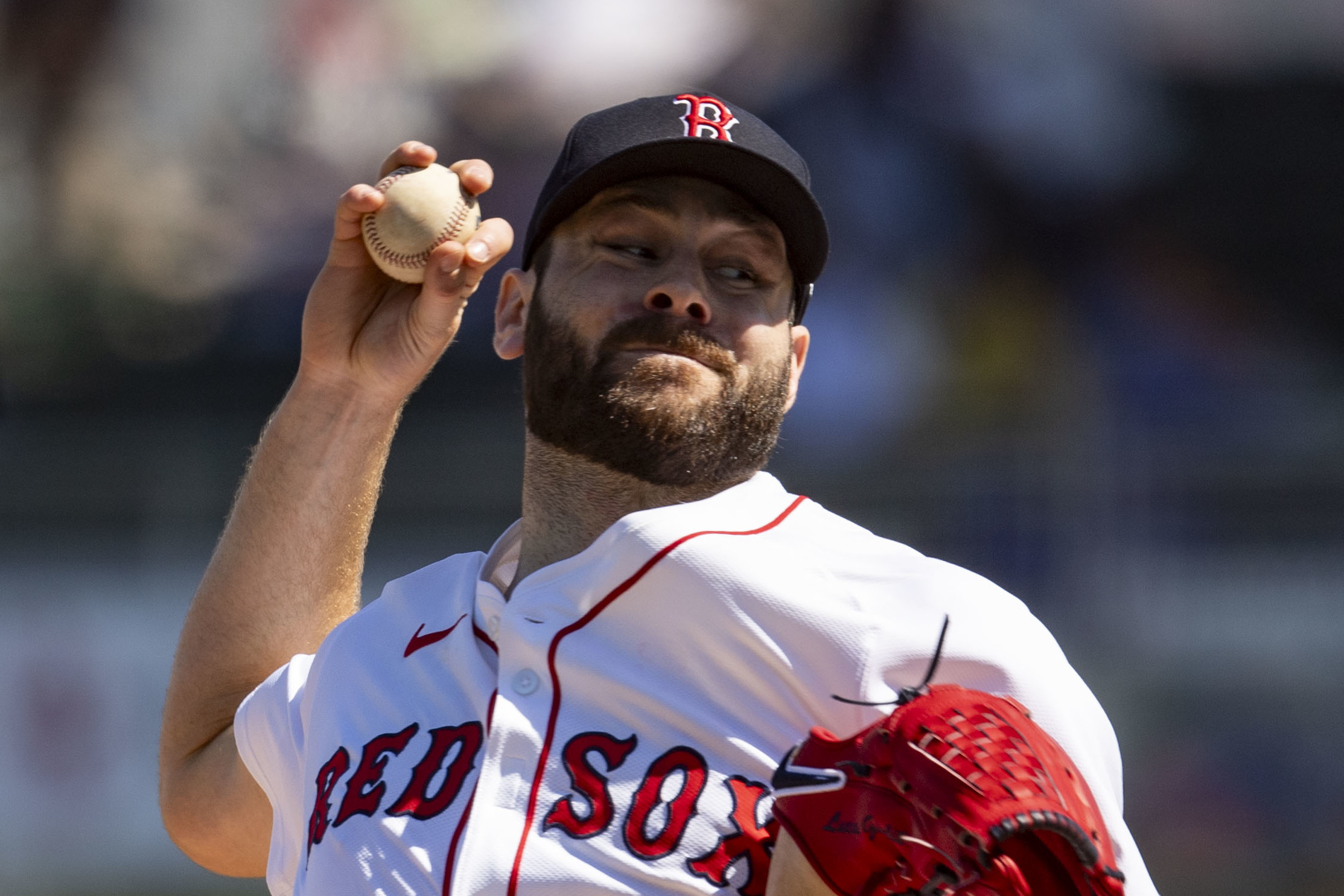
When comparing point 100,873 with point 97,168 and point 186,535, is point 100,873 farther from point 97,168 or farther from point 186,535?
point 97,168

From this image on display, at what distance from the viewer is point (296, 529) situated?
6.84ft

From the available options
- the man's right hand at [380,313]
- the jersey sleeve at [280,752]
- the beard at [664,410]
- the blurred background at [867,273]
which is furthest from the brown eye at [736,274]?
the blurred background at [867,273]

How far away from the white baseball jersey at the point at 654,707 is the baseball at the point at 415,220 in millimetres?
520

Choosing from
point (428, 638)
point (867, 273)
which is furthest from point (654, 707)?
point (867, 273)

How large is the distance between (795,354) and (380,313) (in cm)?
57

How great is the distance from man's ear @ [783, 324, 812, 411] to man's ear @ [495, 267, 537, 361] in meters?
0.37

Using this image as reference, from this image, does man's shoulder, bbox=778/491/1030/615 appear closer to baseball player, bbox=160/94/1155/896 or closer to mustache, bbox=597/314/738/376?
baseball player, bbox=160/94/1155/896

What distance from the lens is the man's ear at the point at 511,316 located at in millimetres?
2053

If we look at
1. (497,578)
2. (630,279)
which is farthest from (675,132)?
(497,578)

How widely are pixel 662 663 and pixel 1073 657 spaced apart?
5.79m

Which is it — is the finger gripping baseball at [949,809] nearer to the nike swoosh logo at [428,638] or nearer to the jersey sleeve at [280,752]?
the nike swoosh logo at [428,638]

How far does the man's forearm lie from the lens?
6.77 ft

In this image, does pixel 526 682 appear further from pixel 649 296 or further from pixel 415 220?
pixel 415 220

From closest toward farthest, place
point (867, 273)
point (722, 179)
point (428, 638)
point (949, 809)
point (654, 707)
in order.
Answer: point (949, 809) < point (654, 707) < point (428, 638) < point (722, 179) < point (867, 273)
